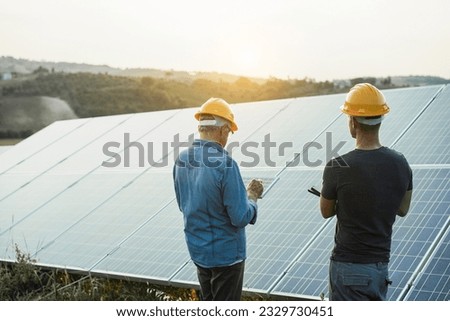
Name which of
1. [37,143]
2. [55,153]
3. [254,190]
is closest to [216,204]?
[254,190]

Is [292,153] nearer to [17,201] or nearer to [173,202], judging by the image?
[173,202]

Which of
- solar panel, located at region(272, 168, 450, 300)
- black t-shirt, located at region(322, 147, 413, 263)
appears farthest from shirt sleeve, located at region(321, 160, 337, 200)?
solar panel, located at region(272, 168, 450, 300)

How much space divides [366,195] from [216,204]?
132 centimetres

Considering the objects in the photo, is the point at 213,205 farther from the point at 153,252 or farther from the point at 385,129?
the point at 385,129

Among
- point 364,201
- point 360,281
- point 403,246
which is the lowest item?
point 403,246

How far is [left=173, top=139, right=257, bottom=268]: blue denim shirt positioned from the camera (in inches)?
190

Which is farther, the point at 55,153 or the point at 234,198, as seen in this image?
the point at 55,153

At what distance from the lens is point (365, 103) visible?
4461 millimetres

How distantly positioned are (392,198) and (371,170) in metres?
0.29

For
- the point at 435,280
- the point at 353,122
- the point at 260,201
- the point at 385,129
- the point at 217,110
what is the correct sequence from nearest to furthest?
1. the point at 353,122
2. the point at 217,110
3. the point at 435,280
4. the point at 260,201
5. the point at 385,129

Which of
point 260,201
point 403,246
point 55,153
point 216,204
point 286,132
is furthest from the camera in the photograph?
point 55,153

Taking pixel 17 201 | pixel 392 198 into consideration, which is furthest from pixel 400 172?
pixel 17 201

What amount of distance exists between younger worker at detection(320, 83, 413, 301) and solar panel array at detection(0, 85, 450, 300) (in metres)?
1.37

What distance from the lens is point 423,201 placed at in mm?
6660
